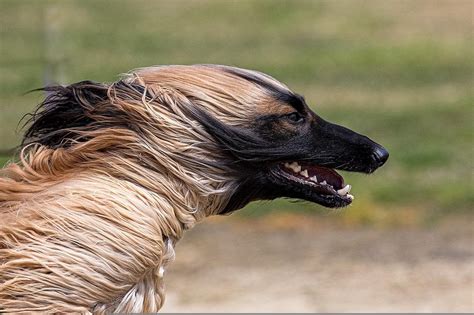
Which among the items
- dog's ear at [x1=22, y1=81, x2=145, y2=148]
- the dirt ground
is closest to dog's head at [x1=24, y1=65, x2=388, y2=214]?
dog's ear at [x1=22, y1=81, x2=145, y2=148]

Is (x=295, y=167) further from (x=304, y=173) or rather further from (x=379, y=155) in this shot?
(x=379, y=155)

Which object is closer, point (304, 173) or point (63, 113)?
point (63, 113)

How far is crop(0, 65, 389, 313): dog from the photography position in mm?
2959

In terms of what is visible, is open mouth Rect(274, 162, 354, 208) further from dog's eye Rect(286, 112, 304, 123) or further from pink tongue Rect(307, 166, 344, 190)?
dog's eye Rect(286, 112, 304, 123)

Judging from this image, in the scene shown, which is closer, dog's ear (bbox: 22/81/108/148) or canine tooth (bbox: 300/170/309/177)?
dog's ear (bbox: 22/81/108/148)

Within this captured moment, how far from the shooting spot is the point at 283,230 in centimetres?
880

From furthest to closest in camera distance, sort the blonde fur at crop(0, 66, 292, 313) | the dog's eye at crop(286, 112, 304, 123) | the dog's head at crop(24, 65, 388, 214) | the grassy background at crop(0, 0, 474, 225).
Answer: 1. the grassy background at crop(0, 0, 474, 225)
2. the dog's eye at crop(286, 112, 304, 123)
3. the dog's head at crop(24, 65, 388, 214)
4. the blonde fur at crop(0, 66, 292, 313)

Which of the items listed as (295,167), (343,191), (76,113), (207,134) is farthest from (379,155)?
(76,113)

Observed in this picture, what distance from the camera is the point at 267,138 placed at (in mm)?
3385

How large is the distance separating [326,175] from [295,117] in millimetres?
247

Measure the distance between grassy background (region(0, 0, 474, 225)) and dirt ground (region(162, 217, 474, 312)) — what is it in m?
0.48

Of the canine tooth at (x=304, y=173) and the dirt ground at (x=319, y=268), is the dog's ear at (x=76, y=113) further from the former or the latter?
the dirt ground at (x=319, y=268)

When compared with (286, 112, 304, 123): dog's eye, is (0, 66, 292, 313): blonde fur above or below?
below

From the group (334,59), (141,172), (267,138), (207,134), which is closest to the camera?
(141,172)
